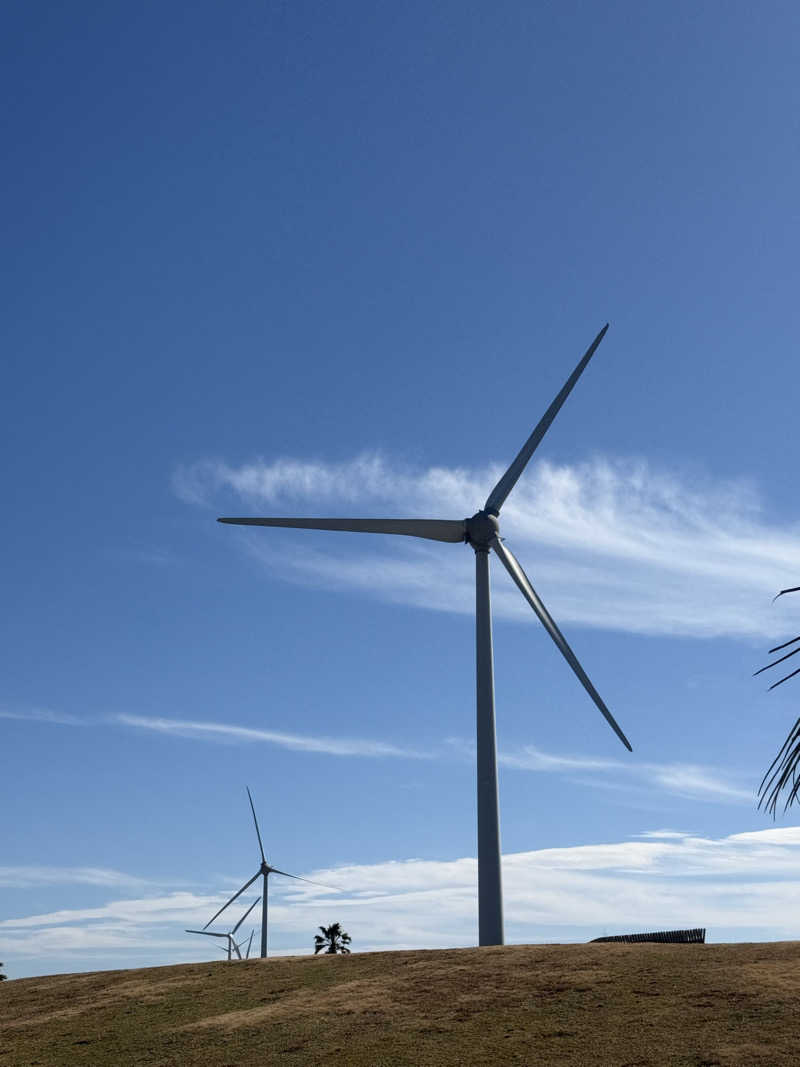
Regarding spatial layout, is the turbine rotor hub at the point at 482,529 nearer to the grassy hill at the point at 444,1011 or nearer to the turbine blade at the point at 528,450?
the turbine blade at the point at 528,450

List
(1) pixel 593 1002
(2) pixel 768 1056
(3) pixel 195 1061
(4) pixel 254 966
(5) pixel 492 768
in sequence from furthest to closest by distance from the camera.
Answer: (5) pixel 492 768
(4) pixel 254 966
(1) pixel 593 1002
(3) pixel 195 1061
(2) pixel 768 1056

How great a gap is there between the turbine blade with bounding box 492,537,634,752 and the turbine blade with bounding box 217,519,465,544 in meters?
3.24

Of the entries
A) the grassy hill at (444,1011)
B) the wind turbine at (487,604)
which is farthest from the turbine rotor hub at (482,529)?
the grassy hill at (444,1011)

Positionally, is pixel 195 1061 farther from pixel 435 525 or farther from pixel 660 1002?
pixel 435 525

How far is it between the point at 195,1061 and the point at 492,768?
88.6 feet

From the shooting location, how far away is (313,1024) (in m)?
37.3

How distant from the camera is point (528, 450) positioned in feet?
237

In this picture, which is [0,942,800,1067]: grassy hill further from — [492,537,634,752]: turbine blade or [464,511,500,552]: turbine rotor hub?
[464,511,500,552]: turbine rotor hub

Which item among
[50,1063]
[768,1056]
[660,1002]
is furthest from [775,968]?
[50,1063]

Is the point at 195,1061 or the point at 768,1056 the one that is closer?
the point at 768,1056

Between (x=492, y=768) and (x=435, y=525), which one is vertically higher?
(x=435, y=525)

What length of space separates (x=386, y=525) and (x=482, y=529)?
6396mm

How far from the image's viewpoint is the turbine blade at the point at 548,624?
61.2 m

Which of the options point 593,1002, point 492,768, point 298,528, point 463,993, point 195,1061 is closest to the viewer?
point 195,1061
